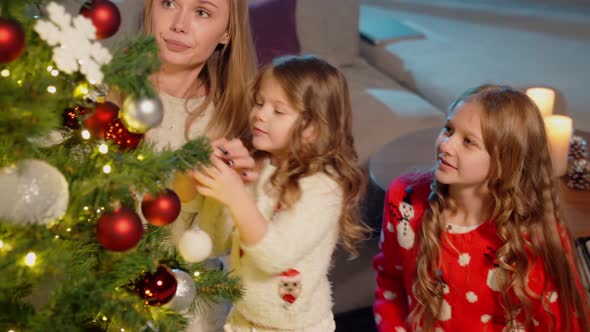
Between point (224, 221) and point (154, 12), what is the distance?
43 centimetres

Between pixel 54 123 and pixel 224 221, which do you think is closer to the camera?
pixel 54 123

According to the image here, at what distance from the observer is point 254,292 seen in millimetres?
1385

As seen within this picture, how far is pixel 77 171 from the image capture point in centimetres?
88

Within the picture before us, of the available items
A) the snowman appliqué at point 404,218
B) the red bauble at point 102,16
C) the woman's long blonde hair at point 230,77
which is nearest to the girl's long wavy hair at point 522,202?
the snowman appliqué at point 404,218

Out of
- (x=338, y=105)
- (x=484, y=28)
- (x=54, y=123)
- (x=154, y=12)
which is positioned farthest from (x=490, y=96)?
(x=484, y=28)

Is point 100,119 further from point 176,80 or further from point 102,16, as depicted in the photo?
point 176,80

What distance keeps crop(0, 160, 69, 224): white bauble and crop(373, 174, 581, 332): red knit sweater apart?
953 mm

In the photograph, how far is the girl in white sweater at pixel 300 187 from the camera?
4.45 feet

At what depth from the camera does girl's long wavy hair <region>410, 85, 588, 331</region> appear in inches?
56.4

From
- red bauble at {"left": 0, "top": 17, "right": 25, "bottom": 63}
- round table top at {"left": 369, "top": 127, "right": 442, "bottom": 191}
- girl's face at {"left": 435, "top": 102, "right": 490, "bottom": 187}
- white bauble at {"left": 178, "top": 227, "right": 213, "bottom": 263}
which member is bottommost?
round table top at {"left": 369, "top": 127, "right": 442, "bottom": 191}

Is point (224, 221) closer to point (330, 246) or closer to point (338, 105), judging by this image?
point (330, 246)

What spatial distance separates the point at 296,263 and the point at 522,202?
459 millimetres

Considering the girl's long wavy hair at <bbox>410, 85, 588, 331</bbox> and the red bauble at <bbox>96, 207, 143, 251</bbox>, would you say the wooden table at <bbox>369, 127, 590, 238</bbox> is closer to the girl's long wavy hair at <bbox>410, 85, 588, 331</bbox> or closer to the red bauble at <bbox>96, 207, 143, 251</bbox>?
the girl's long wavy hair at <bbox>410, 85, 588, 331</bbox>

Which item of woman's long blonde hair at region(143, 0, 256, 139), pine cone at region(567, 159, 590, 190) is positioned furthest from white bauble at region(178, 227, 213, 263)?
pine cone at region(567, 159, 590, 190)
